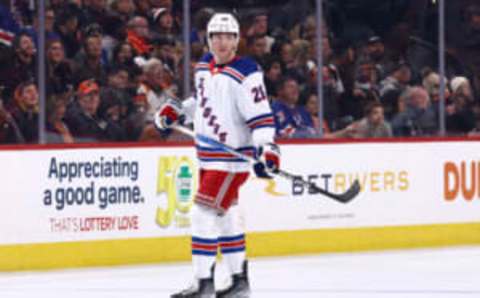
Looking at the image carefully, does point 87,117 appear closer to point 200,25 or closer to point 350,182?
point 200,25

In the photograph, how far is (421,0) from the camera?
13.0 metres

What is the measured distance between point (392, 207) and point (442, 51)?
58.0 inches

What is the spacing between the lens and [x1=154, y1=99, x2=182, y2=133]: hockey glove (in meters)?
9.24

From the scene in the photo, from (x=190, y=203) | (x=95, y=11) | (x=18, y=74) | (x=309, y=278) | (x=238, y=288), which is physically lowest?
(x=309, y=278)

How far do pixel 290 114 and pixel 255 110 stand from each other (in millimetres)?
3547

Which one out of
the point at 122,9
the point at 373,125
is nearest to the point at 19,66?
the point at 122,9

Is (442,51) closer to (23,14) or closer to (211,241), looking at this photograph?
(23,14)

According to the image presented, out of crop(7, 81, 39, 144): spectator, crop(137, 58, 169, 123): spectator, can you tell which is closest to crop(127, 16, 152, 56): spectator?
crop(137, 58, 169, 123): spectator

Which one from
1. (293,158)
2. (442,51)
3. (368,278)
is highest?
(442,51)

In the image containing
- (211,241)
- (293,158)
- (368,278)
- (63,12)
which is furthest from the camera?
(293,158)

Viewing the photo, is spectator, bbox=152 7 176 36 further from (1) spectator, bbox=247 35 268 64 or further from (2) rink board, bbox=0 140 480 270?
(2) rink board, bbox=0 140 480 270

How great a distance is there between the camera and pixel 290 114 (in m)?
12.3

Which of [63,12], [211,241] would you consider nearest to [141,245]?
[63,12]

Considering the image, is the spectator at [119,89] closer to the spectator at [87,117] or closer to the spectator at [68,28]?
the spectator at [87,117]
